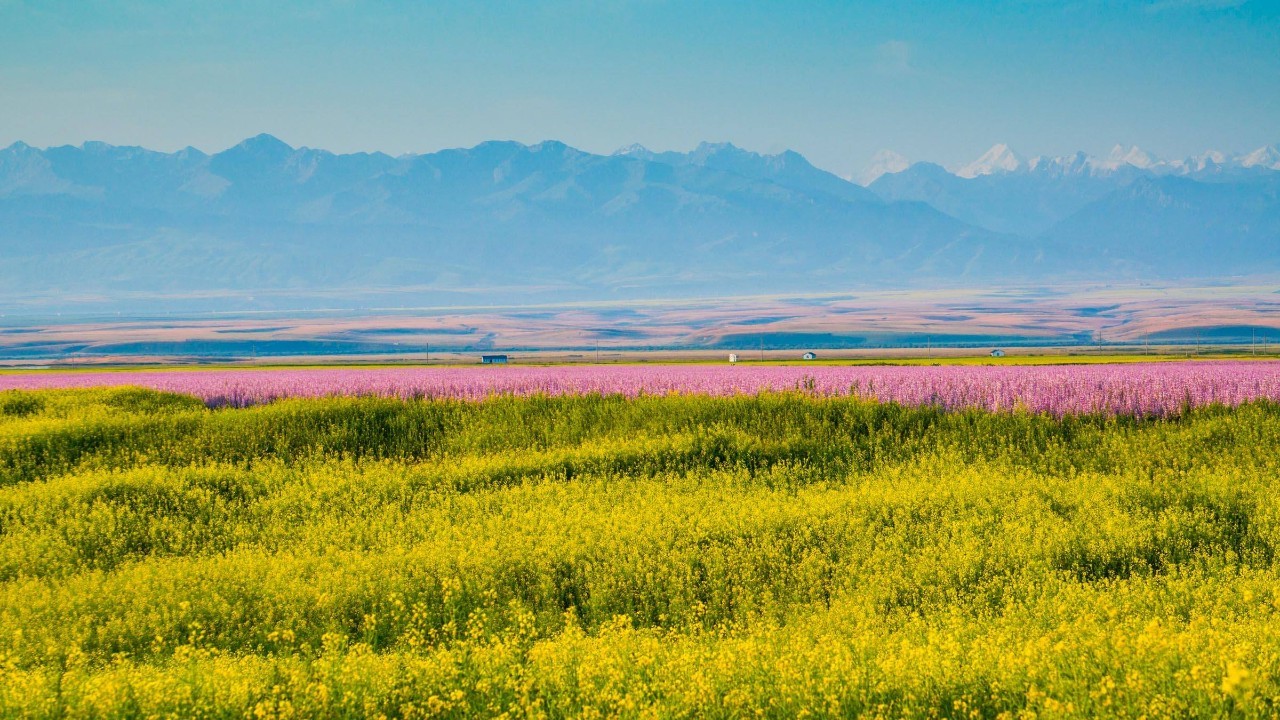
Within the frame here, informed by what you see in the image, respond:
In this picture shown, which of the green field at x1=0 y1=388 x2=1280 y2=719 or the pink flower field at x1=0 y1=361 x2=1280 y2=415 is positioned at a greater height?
the pink flower field at x1=0 y1=361 x2=1280 y2=415

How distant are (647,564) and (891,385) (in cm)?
1190

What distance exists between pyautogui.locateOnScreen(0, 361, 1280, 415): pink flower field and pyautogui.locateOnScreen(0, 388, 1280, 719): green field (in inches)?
35.6

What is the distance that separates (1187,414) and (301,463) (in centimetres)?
1661

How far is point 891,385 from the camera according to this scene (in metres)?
22.5

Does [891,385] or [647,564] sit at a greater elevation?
[891,385]

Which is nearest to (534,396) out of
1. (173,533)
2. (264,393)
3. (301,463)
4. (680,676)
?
(301,463)

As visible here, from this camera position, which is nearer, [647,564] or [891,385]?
[647,564]

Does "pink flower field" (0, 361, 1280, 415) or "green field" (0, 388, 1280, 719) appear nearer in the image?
"green field" (0, 388, 1280, 719)

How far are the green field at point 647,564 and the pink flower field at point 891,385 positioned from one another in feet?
2.97

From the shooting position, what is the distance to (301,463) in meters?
19.1

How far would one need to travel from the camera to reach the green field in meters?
8.11

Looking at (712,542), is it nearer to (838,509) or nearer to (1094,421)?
(838,509)

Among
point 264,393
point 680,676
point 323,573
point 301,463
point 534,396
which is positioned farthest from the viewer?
point 264,393

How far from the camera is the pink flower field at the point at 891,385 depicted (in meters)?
20.4
